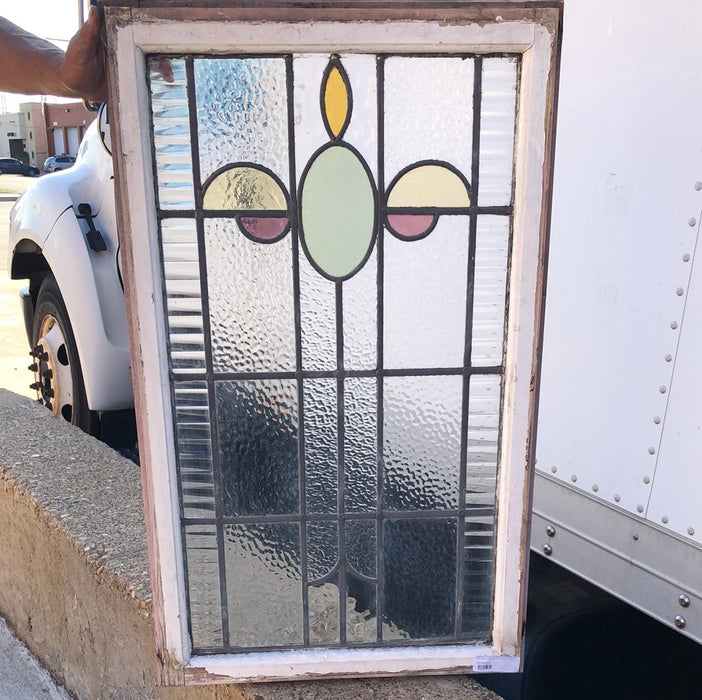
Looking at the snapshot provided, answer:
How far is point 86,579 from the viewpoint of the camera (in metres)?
1.97

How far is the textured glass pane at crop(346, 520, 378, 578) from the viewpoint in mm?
1426

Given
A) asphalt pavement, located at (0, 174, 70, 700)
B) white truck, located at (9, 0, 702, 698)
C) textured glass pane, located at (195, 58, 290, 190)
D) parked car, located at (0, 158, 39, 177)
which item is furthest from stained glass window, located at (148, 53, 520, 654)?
parked car, located at (0, 158, 39, 177)

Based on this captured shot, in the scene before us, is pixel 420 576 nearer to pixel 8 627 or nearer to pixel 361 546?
pixel 361 546

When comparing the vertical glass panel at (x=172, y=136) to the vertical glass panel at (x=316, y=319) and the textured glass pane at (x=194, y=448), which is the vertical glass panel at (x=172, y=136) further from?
the textured glass pane at (x=194, y=448)

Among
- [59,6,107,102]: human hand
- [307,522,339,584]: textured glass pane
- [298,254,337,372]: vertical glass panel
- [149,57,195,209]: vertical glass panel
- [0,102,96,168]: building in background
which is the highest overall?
[0,102,96,168]: building in background

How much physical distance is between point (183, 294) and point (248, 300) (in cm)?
11

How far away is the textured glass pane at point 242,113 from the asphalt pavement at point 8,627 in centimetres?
177

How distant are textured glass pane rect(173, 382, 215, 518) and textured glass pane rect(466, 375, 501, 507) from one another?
1.58ft

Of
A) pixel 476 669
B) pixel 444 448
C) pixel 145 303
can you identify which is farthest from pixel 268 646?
pixel 145 303

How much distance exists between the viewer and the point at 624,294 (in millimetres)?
1791

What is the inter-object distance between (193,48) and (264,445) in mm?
694

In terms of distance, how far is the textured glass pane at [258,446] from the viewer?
1.35 m

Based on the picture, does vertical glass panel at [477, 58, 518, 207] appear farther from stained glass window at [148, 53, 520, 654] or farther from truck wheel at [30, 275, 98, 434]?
truck wheel at [30, 275, 98, 434]

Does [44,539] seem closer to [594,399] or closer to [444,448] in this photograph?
[444,448]
